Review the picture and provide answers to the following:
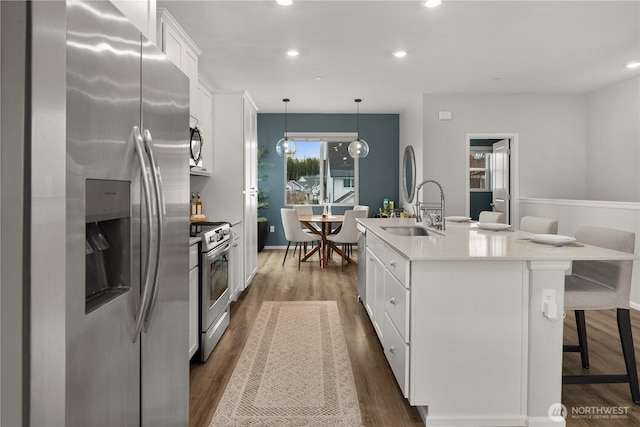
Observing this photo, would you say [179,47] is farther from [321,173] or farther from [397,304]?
[321,173]

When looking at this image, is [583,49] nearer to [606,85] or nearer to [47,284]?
[606,85]

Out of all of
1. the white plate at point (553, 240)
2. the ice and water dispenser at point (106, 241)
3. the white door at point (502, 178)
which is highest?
the white door at point (502, 178)

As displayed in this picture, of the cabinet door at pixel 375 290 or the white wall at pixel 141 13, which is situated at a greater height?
the white wall at pixel 141 13

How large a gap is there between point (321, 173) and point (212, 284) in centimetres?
541

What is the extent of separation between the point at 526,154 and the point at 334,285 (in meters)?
3.71

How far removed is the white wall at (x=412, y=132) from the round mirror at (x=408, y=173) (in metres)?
0.10

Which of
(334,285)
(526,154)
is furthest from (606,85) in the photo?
(334,285)

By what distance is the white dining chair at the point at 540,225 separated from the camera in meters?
3.09

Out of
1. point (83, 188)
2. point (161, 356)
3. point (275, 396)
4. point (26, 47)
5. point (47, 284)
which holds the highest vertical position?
point (26, 47)

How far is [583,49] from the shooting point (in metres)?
4.14

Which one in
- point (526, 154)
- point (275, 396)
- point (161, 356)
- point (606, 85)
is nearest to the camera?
point (161, 356)

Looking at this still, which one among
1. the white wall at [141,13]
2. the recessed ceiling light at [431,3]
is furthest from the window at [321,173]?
the white wall at [141,13]

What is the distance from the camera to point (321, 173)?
8039 mm

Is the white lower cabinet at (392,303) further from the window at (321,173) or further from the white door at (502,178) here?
the window at (321,173)
